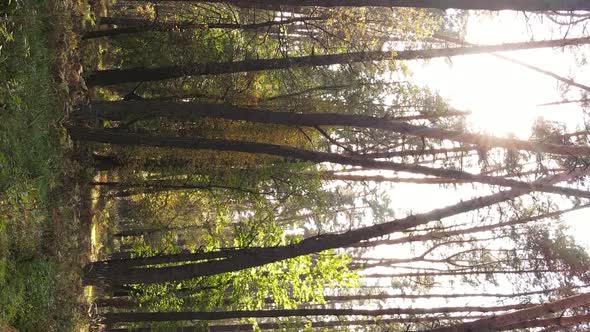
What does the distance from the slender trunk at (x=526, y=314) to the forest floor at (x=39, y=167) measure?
720 centimetres

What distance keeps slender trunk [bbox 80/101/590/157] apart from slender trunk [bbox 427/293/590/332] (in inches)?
109

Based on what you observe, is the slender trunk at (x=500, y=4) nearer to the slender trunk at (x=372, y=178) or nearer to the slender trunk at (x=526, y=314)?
the slender trunk at (x=526, y=314)

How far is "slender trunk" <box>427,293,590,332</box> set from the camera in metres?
9.23

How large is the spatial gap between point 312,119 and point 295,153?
2.38 ft

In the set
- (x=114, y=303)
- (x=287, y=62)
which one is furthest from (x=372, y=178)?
(x=114, y=303)

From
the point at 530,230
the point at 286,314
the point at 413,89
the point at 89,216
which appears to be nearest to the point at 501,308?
the point at 530,230

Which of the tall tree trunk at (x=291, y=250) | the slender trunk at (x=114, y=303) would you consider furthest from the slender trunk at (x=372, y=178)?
the slender trunk at (x=114, y=303)

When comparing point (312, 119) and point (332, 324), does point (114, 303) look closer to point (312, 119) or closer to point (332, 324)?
point (332, 324)

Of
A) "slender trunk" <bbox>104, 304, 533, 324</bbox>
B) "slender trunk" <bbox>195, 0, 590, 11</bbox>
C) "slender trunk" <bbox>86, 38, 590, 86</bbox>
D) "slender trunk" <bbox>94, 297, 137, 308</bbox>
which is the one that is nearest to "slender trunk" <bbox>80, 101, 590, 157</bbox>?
"slender trunk" <bbox>86, 38, 590, 86</bbox>

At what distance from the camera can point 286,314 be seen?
12500 millimetres

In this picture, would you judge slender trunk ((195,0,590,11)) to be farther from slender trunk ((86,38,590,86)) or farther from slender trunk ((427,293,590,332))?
slender trunk ((427,293,590,332))

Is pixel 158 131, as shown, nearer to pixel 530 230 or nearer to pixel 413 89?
pixel 413 89

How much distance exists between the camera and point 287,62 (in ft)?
33.3

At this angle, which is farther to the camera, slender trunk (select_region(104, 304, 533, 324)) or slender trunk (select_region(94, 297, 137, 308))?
slender trunk (select_region(94, 297, 137, 308))
